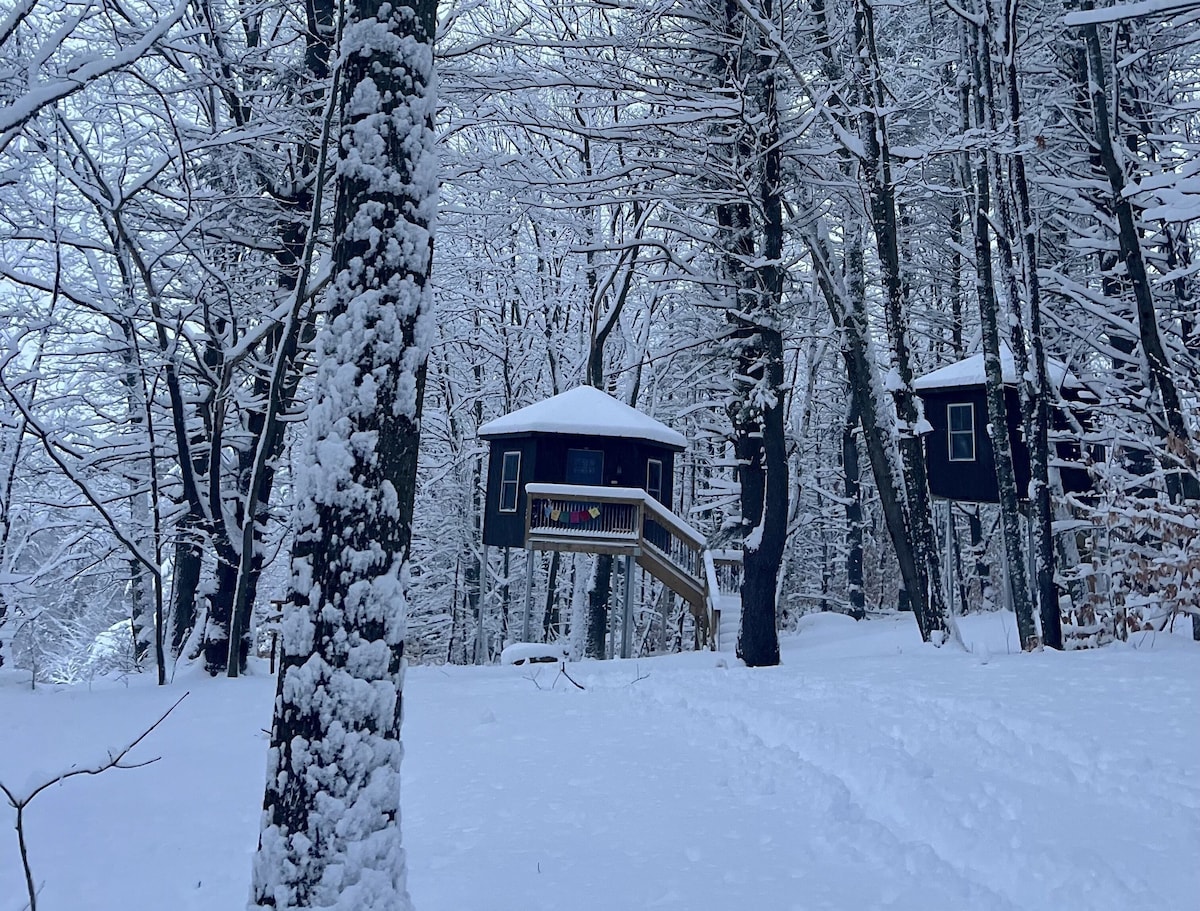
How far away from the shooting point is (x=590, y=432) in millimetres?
20047

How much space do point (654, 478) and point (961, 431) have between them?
311 inches

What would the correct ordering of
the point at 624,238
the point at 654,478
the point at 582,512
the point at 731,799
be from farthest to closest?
the point at 654,478
the point at 582,512
the point at 624,238
the point at 731,799

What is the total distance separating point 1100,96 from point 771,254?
168 inches

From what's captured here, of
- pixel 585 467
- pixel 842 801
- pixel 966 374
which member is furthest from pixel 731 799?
pixel 966 374

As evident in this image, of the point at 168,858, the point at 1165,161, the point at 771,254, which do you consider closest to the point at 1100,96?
the point at 1165,161

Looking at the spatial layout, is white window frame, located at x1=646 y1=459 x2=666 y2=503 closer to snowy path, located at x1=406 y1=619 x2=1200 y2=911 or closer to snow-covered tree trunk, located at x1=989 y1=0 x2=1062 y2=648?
snow-covered tree trunk, located at x1=989 y1=0 x2=1062 y2=648

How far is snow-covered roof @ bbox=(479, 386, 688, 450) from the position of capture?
790 inches

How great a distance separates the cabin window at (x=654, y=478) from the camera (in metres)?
22.2

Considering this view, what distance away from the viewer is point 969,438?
72.5 feet

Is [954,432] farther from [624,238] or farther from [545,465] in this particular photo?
[624,238]

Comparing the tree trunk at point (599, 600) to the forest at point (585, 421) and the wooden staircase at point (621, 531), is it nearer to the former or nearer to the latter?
the forest at point (585, 421)

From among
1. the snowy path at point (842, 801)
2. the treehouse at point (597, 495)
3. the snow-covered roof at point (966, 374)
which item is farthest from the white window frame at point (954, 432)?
the snowy path at point (842, 801)

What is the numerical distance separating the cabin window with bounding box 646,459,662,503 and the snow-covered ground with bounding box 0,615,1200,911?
46.3ft

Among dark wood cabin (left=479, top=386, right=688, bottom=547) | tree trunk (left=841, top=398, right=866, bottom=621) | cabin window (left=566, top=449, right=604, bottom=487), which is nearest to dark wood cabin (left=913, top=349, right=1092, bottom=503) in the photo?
tree trunk (left=841, top=398, right=866, bottom=621)
